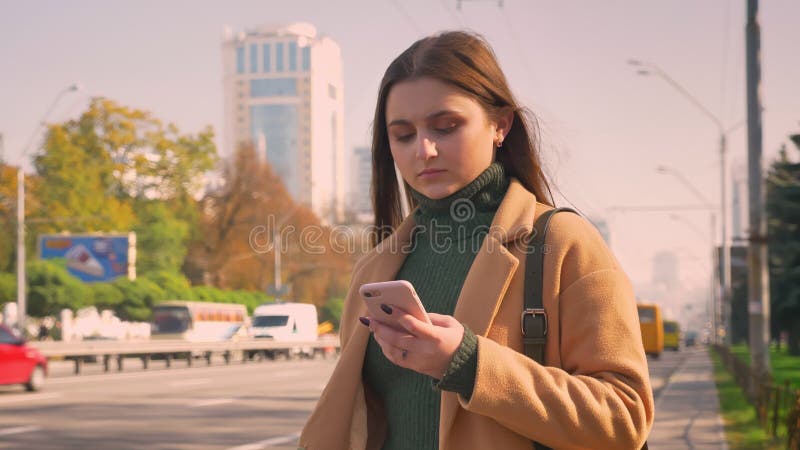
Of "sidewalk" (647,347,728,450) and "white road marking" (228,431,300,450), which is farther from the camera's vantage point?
"sidewalk" (647,347,728,450)

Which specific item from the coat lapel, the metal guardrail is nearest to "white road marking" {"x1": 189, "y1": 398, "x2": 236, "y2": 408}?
the metal guardrail

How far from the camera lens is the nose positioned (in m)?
2.75

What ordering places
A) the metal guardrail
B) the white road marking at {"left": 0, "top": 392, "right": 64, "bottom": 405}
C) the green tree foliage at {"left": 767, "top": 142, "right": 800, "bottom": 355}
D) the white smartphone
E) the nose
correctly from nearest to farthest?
the white smartphone, the nose, the white road marking at {"left": 0, "top": 392, "right": 64, "bottom": 405}, the green tree foliage at {"left": 767, "top": 142, "right": 800, "bottom": 355}, the metal guardrail

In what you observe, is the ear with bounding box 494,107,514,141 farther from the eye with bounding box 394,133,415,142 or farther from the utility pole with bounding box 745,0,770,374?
the utility pole with bounding box 745,0,770,374

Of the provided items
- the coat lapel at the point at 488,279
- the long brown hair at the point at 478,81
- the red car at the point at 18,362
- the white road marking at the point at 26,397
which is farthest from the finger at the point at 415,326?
the red car at the point at 18,362

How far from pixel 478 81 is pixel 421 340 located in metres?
0.71

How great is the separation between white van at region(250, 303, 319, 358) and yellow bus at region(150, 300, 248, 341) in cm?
257

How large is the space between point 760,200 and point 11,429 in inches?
428

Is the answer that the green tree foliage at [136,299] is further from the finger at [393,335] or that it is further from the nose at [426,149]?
the finger at [393,335]

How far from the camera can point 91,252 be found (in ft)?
191

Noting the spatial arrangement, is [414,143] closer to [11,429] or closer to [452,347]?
[452,347]

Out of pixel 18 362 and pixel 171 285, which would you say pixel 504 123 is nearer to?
pixel 18 362

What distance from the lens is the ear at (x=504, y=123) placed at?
9.59ft

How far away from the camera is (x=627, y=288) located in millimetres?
2617
